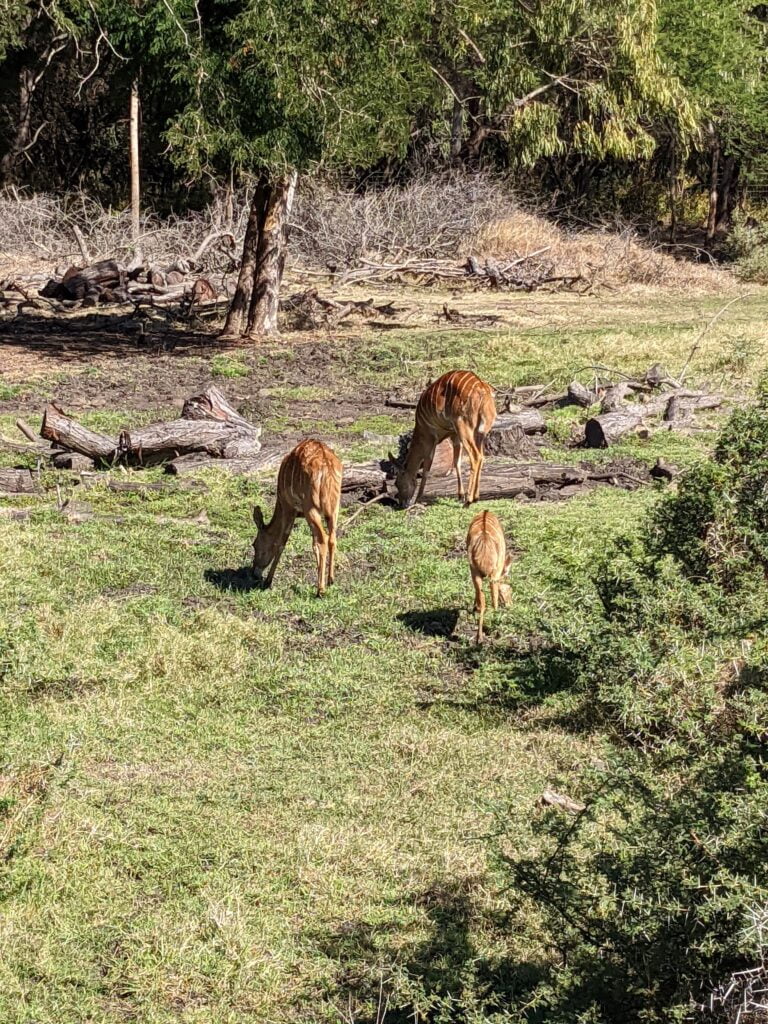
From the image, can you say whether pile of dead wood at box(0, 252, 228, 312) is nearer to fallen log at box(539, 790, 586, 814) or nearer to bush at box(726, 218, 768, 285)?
bush at box(726, 218, 768, 285)

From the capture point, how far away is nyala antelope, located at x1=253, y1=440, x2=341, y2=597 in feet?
30.5

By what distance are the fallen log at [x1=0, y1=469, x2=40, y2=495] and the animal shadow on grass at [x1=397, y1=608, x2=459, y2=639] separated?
4189 mm

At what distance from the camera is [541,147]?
99.7 ft

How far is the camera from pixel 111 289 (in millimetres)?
25984

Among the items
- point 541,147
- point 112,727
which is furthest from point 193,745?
point 541,147

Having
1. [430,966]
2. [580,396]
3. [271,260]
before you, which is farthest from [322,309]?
[430,966]

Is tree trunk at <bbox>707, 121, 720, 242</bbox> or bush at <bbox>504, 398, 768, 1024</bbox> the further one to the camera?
tree trunk at <bbox>707, 121, 720, 242</bbox>

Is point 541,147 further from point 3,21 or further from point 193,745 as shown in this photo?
point 193,745

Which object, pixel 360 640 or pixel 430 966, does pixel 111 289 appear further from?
pixel 430 966

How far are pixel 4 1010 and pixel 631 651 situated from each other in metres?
3.72

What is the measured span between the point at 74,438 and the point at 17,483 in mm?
754

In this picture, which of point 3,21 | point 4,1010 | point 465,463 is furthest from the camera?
point 3,21

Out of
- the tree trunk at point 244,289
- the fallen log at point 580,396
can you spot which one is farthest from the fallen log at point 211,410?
the tree trunk at point 244,289

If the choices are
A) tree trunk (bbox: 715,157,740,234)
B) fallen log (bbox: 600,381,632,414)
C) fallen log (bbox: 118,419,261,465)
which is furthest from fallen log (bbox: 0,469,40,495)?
tree trunk (bbox: 715,157,740,234)
